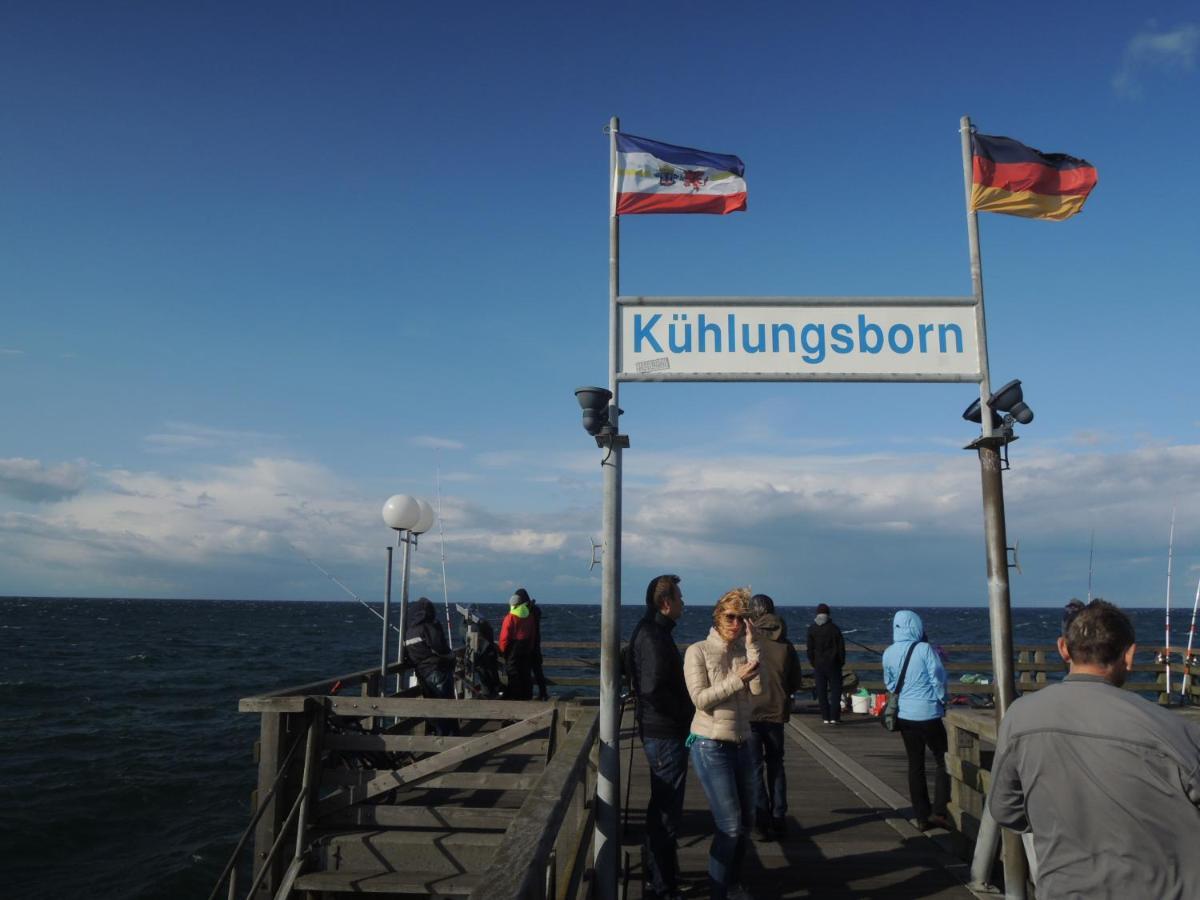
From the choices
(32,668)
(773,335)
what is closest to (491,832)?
(773,335)

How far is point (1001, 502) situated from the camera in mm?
5734

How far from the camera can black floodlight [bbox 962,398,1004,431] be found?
581cm

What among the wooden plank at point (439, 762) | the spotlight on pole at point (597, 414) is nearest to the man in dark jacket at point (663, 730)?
the spotlight on pole at point (597, 414)

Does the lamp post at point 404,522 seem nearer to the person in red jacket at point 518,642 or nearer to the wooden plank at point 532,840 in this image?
the person in red jacket at point 518,642

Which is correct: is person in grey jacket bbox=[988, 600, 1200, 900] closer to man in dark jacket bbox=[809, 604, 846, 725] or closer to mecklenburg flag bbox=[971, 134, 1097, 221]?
mecklenburg flag bbox=[971, 134, 1097, 221]

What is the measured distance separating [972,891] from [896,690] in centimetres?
149

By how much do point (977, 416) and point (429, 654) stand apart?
6338mm

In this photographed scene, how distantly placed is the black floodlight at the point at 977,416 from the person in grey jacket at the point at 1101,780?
327 centimetres

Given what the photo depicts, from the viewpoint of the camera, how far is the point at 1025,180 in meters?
6.51

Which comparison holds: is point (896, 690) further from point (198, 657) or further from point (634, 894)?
point (198, 657)

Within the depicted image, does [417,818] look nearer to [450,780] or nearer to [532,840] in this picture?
[450,780]

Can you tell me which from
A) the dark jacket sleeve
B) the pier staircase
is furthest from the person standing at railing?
the pier staircase

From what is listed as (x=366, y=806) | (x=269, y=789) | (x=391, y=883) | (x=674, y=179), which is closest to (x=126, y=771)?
(x=366, y=806)

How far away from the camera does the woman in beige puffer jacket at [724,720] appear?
15.6ft
